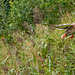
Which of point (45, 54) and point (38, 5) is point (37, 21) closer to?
point (38, 5)

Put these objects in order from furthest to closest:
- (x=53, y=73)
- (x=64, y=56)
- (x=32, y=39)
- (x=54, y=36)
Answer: (x=32, y=39) < (x=54, y=36) < (x=64, y=56) < (x=53, y=73)

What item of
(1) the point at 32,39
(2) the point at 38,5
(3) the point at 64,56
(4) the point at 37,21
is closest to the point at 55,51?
(3) the point at 64,56

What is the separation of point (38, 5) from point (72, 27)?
2.93m

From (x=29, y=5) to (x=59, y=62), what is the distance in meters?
1.92

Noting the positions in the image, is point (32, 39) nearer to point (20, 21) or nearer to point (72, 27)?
point (20, 21)

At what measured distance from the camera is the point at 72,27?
59 cm

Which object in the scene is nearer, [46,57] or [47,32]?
[46,57]

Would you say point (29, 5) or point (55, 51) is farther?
point (29, 5)

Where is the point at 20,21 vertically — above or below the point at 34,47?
above

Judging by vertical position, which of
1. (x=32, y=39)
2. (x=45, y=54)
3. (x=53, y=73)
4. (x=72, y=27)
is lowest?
(x=53, y=73)

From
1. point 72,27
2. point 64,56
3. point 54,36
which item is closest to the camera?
point 72,27

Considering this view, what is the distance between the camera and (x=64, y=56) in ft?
7.13

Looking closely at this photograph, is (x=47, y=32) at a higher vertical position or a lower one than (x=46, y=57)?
higher

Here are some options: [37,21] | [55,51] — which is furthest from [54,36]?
[37,21]
